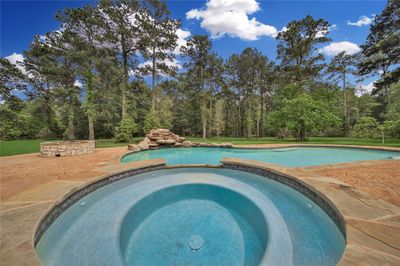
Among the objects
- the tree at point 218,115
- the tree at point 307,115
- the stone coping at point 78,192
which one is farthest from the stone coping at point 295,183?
the tree at point 218,115

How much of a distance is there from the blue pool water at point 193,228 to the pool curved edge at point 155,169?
0.32 ft

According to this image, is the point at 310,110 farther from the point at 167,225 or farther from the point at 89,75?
the point at 89,75

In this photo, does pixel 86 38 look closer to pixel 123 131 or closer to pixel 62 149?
pixel 123 131

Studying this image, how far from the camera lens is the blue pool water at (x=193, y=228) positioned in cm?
187

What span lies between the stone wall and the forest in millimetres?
5322

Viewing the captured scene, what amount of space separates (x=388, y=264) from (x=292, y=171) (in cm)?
275

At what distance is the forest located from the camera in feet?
41.3

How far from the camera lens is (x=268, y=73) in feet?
61.9

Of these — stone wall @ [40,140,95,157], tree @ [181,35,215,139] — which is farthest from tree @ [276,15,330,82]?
stone wall @ [40,140,95,157]

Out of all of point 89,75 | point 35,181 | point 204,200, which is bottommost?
point 204,200

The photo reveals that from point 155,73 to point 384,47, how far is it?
18051 millimetres

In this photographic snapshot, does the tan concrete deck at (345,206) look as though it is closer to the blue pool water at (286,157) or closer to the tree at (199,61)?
the blue pool water at (286,157)

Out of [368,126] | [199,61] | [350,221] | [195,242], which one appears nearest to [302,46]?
[368,126]

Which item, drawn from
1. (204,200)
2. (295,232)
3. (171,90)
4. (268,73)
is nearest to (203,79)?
(268,73)
